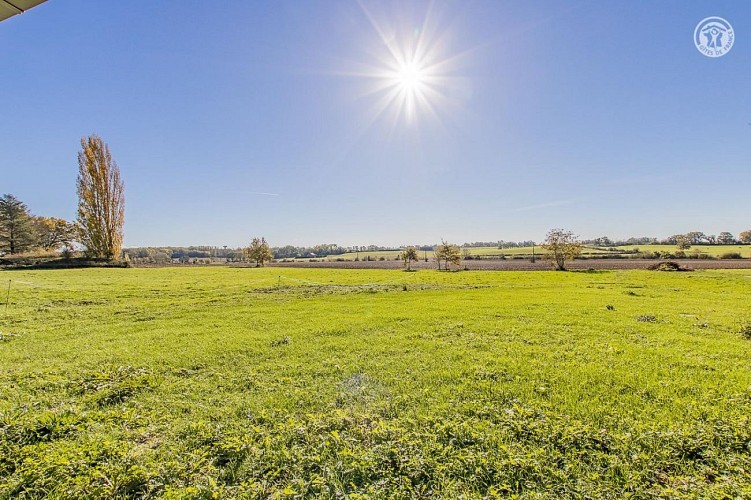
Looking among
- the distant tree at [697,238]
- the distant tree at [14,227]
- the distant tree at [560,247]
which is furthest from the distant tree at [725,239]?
the distant tree at [14,227]

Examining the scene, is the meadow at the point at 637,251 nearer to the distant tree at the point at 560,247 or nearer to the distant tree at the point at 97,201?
the distant tree at the point at 560,247

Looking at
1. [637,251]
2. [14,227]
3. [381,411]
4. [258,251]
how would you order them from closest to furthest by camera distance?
[381,411]
[14,227]
[258,251]
[637,251]

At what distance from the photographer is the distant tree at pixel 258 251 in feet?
247

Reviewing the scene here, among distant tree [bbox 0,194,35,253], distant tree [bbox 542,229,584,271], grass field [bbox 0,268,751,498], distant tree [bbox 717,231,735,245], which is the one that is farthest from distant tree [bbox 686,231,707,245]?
distant tree [bbox 0,194,35,253]

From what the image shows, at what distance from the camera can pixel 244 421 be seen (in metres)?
5.22

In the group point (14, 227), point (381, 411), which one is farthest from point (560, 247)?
point (14, 227)

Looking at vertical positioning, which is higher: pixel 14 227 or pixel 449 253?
pixel 14 227

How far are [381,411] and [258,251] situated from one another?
75.5 metres

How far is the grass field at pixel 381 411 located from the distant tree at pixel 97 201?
5080 cm

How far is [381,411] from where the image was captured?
5504 mm

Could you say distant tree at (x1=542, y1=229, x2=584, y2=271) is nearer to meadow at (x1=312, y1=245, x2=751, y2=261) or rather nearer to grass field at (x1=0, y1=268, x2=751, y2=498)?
meadow at (x1=312, y1=245, x2=751, y2=261)

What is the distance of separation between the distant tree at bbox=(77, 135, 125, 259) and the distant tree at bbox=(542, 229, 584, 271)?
74.4 meters

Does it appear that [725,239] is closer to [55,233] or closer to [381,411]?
[381,411]

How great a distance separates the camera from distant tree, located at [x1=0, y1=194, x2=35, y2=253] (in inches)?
2374
